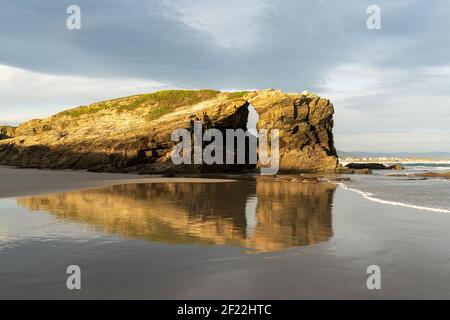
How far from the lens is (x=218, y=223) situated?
12117 millimetres

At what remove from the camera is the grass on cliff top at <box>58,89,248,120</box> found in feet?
210

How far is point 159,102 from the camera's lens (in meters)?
67.0

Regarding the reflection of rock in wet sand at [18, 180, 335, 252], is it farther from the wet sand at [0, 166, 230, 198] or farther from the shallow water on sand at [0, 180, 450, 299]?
the wet sand at [0, 166, 230, 198]

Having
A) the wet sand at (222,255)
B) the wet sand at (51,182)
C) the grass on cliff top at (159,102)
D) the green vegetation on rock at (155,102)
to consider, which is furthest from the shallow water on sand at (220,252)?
the green vegetation on rock at (155,102)

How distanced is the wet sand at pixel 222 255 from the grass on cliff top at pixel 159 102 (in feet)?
167

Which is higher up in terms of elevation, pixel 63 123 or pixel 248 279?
pixel 63 123

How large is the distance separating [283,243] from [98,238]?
4.54 metres

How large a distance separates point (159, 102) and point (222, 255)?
61353 mm

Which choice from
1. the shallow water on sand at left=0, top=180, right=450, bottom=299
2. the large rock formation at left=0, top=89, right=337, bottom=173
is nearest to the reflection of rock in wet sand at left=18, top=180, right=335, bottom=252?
the shallow water on sand at left=0, top=180, right=450, bottom=299

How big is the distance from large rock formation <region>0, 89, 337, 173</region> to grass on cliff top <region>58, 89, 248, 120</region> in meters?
0.19

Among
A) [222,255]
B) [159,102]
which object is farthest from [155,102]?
[222,255]

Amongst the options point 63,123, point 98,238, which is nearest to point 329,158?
point 63,123

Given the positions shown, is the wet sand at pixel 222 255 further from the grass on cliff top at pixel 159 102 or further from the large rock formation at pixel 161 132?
the grass on cliff top at pixel 159 102
